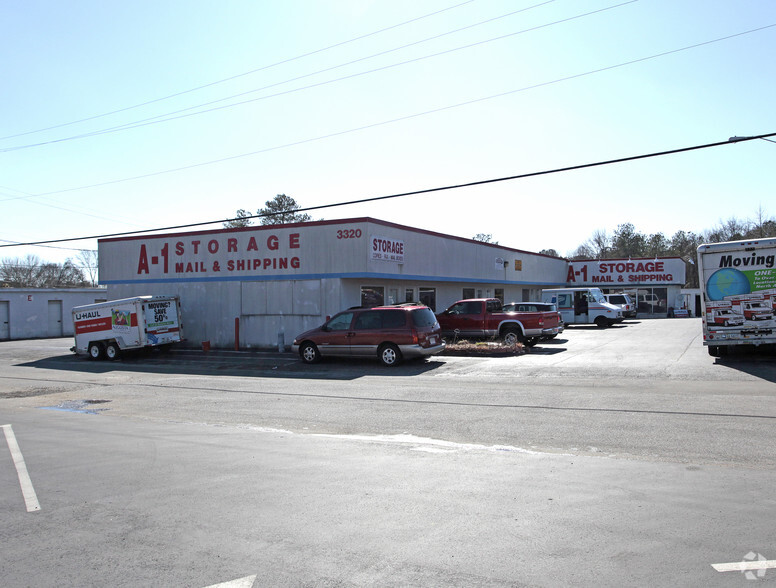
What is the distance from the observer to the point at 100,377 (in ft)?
57.7

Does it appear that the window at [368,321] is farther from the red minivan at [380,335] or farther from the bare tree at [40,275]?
the bare tree at [40,275]

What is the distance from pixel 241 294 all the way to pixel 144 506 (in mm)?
19484

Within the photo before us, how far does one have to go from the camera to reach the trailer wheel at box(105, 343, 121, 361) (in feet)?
73.4

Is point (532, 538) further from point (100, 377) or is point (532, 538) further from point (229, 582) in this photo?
point (100, 377)

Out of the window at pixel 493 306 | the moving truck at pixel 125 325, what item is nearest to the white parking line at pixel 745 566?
the window at pixel 493 306

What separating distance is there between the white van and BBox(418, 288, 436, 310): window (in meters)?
9.46

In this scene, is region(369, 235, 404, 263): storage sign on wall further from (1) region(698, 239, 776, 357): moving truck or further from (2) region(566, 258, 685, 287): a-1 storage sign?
(2) region(566, 258, 685, 287): a-1 storage sign

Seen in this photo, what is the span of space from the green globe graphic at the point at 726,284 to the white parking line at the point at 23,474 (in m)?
16.3

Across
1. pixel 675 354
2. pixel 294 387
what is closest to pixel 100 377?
pixel 294 387

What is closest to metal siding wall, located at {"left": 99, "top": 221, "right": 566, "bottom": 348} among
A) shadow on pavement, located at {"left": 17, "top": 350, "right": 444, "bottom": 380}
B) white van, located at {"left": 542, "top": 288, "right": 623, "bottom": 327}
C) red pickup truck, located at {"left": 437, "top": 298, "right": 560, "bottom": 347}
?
shadow on pavement, located at {"left": 17, "top": 350, "right": 444, "bottom": 380}

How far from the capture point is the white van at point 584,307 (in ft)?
111

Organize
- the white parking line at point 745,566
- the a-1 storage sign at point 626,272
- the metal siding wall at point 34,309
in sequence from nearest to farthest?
the white parking line at point 745,566 → the metal siding wall at point 34,309 → the a-1 storage sign at point 626,272

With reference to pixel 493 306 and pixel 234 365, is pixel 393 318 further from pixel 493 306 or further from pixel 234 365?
pixel 493 306

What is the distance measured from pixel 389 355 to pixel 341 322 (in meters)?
2.03
